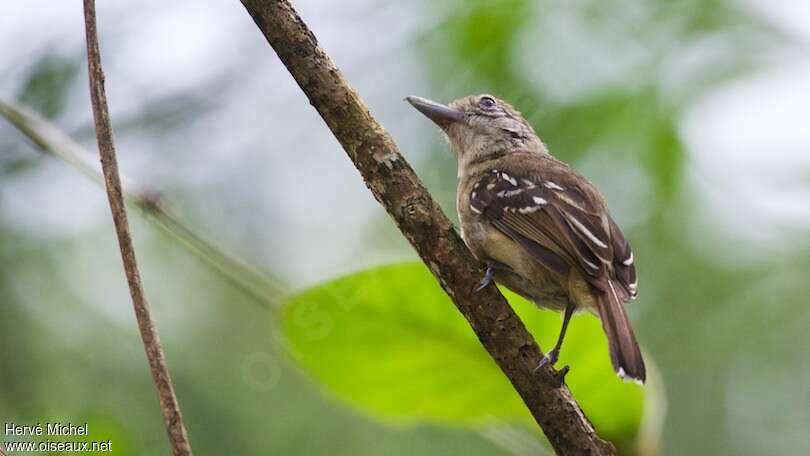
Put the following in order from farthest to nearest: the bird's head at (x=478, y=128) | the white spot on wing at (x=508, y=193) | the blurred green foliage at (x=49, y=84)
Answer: the blurred green foliage at (x=49, y=84) → the bird's head at (x=478, y=128) → the white spot on wing at (x=508, y=193)

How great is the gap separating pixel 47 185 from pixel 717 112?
13.1 ft

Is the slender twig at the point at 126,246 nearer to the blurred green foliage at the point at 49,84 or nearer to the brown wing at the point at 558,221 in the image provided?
the brown wing at the point at 558,221

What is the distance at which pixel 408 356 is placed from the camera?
3.45 meters

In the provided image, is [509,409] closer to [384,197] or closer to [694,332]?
[384,197]

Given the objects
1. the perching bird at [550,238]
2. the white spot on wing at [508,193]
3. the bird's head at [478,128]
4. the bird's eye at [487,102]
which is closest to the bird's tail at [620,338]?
the perching bird at [550,238]

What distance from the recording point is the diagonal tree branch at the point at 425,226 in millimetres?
2912

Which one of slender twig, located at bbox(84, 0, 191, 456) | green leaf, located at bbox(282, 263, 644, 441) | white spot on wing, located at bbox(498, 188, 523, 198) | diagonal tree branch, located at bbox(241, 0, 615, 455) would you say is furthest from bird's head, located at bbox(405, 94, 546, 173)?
slender twig, located at bbox(84, 0, 191, 456)

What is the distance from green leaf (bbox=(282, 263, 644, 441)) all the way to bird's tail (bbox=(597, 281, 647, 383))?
90 mm

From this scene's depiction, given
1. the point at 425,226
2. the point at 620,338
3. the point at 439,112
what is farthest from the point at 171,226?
the point at 439,112

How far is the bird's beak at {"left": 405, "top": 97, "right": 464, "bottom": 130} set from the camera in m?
4.67

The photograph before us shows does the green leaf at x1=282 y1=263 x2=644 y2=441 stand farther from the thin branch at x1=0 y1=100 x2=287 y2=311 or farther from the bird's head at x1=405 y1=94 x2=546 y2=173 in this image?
the bird's head at x1=405 y1=94 x2=546 y2=173

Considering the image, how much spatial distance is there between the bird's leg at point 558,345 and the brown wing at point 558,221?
0.15 metres

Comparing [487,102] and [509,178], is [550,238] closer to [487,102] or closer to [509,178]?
[509,178]

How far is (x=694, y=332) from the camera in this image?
7066 mm
